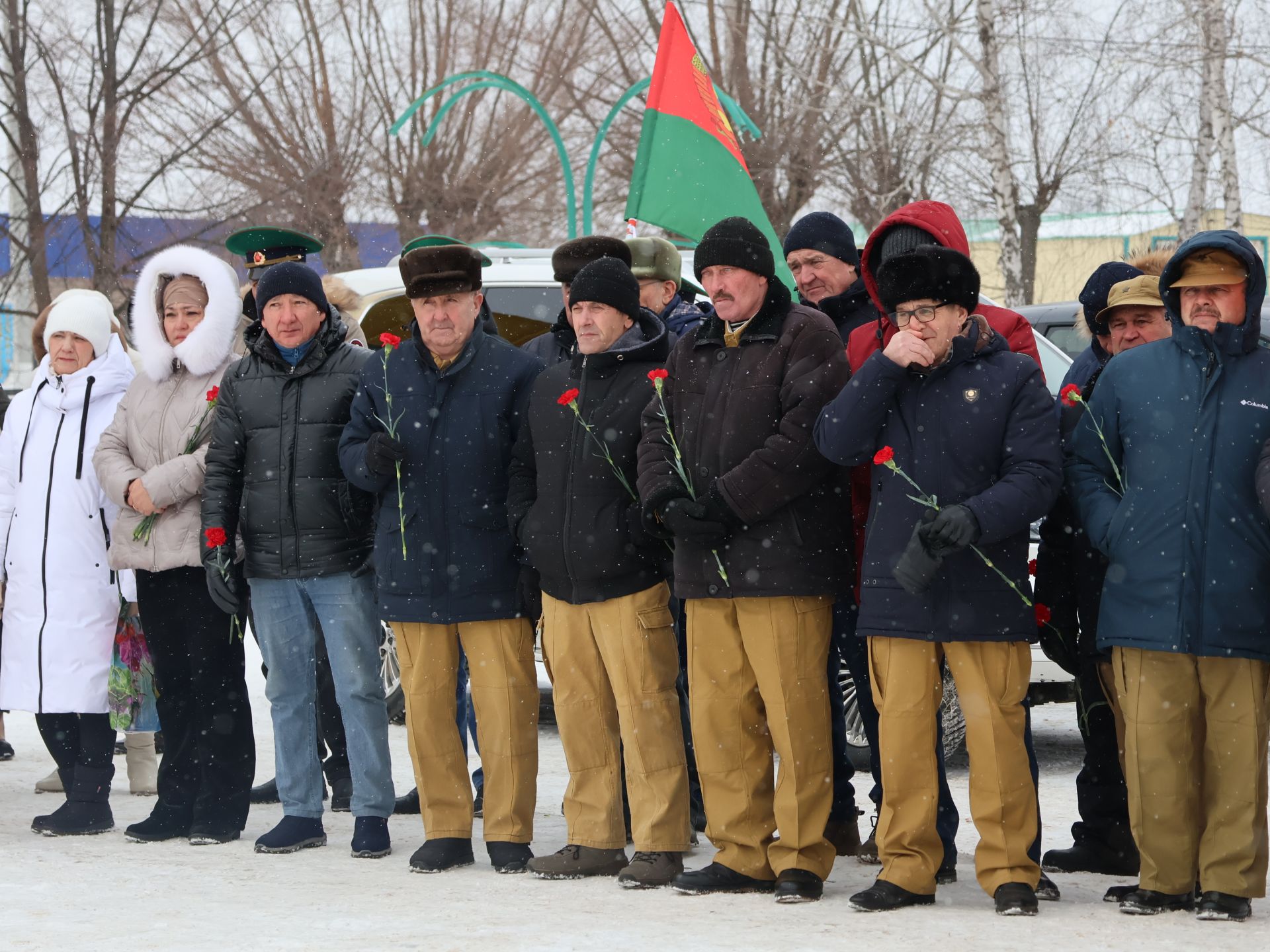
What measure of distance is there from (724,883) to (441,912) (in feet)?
2.85

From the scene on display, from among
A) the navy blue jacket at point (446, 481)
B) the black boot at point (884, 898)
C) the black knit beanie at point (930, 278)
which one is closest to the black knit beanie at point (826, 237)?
the black knit beanie at point (930, 278)

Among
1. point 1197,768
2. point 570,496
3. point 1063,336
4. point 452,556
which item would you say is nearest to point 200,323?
point 452,556

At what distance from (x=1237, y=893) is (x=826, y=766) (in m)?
1.20

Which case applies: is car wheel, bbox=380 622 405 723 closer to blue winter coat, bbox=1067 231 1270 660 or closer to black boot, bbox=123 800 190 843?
black boot, bbox=123 800 190 843

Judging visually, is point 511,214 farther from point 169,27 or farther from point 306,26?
point 169,27

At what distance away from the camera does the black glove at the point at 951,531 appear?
4.53 m

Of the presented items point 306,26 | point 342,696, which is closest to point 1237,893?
point 342,696

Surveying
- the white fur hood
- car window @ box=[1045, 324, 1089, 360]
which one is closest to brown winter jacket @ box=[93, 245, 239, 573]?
the white fur hood

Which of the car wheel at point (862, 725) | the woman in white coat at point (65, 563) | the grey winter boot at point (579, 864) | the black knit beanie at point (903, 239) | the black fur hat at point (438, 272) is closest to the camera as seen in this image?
the black knit beanie at point (903, 239)

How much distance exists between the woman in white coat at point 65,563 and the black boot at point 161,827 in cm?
27

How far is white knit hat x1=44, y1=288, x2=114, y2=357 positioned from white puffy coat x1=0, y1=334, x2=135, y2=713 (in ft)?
0.44

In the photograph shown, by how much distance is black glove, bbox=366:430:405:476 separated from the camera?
5438 millimetres

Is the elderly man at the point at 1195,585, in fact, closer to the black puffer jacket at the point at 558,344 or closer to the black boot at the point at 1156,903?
the black boot at the point at 1156,903

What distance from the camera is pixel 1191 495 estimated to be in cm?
467
